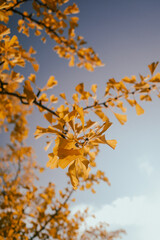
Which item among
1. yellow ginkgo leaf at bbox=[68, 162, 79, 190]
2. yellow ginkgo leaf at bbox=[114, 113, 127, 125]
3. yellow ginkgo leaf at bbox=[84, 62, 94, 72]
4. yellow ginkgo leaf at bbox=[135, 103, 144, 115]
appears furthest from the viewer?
yellow ginkgo leaf at bbox=[84, 62, 94, 72]

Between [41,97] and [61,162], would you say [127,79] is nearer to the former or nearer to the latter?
[41,97]

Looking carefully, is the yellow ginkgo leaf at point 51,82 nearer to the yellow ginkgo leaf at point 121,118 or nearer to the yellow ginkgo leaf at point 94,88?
the yellow ginkgo leaf at point 94,88

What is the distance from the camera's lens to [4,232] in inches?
76.4

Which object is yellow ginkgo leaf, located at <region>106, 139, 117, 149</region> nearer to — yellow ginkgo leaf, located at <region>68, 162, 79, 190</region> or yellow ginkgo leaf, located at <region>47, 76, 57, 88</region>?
yellow ginkgo leaf, located at <region>68, 162, 79, 190</region>

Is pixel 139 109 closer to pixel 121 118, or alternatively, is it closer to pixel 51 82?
pixel 121 118

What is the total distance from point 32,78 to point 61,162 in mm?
858

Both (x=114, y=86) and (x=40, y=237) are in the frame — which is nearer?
(x=114, y=86)

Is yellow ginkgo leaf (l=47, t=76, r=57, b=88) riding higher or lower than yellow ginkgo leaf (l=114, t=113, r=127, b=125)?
higher

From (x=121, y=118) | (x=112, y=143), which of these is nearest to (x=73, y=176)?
(x=112, y=143)

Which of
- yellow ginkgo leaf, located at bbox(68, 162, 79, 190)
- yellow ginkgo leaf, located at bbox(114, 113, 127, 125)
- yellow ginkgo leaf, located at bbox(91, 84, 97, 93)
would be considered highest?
yellow ginkgo leaf, located at bbox(91, 84, 97, 93)

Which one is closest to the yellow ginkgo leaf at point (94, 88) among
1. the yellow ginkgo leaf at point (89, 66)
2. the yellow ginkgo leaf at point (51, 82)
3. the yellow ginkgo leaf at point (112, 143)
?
the yellow ginkgo leaf at point (51, 82)

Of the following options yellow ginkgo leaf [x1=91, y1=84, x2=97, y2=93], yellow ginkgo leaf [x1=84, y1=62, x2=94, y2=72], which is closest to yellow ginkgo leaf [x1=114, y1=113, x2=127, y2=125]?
yellow ginkgo leaf [x1=91, y1=84, x2=97, y2=93]

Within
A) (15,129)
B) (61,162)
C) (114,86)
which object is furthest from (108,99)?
(15,129)

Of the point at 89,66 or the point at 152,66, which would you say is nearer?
the point at 152,66
